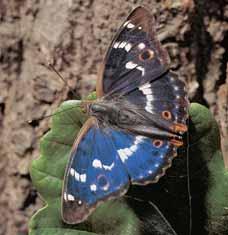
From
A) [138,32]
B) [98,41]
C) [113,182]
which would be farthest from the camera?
[98,41]

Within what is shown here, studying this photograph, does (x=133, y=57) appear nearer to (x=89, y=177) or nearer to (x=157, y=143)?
(x=157, y=143)

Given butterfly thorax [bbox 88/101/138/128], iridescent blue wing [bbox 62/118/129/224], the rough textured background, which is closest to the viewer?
iridescent blue wing [bbox 62/118/129/224]

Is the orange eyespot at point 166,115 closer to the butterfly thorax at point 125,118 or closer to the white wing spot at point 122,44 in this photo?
the butterfly thorax at point 125,118

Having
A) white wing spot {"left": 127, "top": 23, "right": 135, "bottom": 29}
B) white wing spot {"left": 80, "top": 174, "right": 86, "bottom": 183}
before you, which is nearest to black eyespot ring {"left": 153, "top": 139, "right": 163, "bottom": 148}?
white wing spot {"left": 80, "top": 174, "right": 86, "bottom": 183}

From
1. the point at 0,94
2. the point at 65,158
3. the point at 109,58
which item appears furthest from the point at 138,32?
the point at 0,94

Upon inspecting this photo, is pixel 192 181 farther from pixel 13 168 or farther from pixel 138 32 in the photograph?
pixel 13 168

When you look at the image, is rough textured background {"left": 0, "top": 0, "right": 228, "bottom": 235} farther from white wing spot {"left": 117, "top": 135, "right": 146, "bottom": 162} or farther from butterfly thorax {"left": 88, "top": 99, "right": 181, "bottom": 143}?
white wing spot {"left": 117, "top": 135, "right": 146, "bottom": 162}
